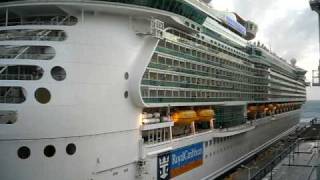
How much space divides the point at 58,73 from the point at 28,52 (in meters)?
1.70

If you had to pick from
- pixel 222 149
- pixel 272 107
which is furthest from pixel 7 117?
pixel 272 107

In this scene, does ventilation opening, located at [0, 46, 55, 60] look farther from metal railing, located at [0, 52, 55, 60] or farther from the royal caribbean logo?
the royal caribbean logo

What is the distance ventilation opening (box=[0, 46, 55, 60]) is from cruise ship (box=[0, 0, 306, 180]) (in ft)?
0.16

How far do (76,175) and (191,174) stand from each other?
10.4 metres

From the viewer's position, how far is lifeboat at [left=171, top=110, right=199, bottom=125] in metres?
25.3

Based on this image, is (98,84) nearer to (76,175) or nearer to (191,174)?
(76,175)

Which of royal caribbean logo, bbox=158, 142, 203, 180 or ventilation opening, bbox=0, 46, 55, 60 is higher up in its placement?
ventilation opening, bbox=0, 46, 55, 60

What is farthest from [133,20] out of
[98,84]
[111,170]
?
[111,170]

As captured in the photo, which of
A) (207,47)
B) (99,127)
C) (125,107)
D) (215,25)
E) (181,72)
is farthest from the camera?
(215,25)

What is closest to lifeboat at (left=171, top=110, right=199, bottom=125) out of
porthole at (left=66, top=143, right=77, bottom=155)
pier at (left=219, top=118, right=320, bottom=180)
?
pier at (left=219, top=118, right=320, bottom=180)

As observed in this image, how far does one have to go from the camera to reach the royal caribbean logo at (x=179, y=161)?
2255 centimetres

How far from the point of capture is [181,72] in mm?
25484

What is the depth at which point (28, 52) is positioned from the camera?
18.3m

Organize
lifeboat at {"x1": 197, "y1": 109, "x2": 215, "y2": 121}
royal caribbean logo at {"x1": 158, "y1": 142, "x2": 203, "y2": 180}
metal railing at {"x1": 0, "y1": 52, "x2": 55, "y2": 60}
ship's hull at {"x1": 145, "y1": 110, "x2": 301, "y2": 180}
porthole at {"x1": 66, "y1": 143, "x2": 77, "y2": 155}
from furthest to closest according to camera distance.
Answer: lifeboat at {"x1": 197, "y1": 109, "x2": 215, "y2": 121} → ship's hull at {"x1": 145, "y1": 110, "x2": 301, "y2": 180} → royal caribbean logo at {"x1": 158, "y1": 142, "x2": 203, "y2": 180} → metal railing at {"x1": 0, "y1": 52, "x2": 55, "y2": 60} → porthole at {"x1": 66, "y1": 143, "x2": 77, "y2": 155}
